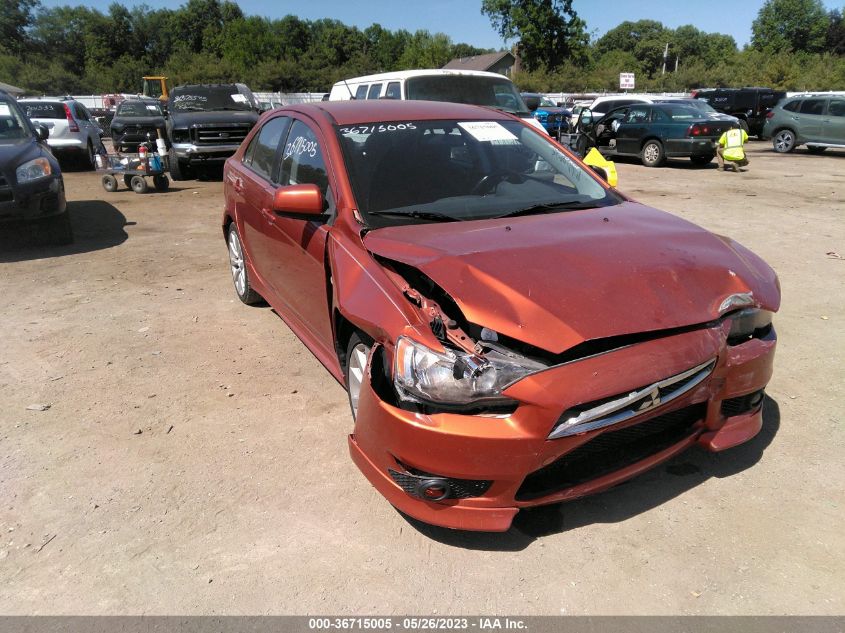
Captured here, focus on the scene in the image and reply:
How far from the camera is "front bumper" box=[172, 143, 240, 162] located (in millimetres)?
12906

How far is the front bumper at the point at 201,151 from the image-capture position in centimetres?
1291

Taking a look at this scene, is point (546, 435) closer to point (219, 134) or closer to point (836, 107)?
point (219, 134)

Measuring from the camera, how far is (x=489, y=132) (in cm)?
399

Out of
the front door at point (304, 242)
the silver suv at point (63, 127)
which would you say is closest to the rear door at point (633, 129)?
the silver suv at point (63, 127)

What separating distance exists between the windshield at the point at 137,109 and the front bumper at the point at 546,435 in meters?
20.3

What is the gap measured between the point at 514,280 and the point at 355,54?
298 ft

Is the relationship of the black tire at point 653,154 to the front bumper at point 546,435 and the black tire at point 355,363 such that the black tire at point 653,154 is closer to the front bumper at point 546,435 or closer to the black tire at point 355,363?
the front bumper at point 546,435

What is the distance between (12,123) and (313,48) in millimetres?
81094

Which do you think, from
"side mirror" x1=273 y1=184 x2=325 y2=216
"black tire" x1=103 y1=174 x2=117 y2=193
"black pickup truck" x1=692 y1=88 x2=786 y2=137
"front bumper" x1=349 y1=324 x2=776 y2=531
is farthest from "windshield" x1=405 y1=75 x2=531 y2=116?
"black pickup truck" x1=692 y1=88 x2=786 y2=137

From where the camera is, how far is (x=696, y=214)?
9.39 meters

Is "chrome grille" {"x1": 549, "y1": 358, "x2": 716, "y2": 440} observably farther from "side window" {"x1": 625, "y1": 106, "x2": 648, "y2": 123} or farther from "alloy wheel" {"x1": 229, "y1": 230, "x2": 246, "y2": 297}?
"side window" {"x1": 625, "y1": 106, "x2": 648, "y2": 123}

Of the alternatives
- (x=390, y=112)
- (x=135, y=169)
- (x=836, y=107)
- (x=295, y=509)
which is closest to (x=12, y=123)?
(x=135, y=169)
